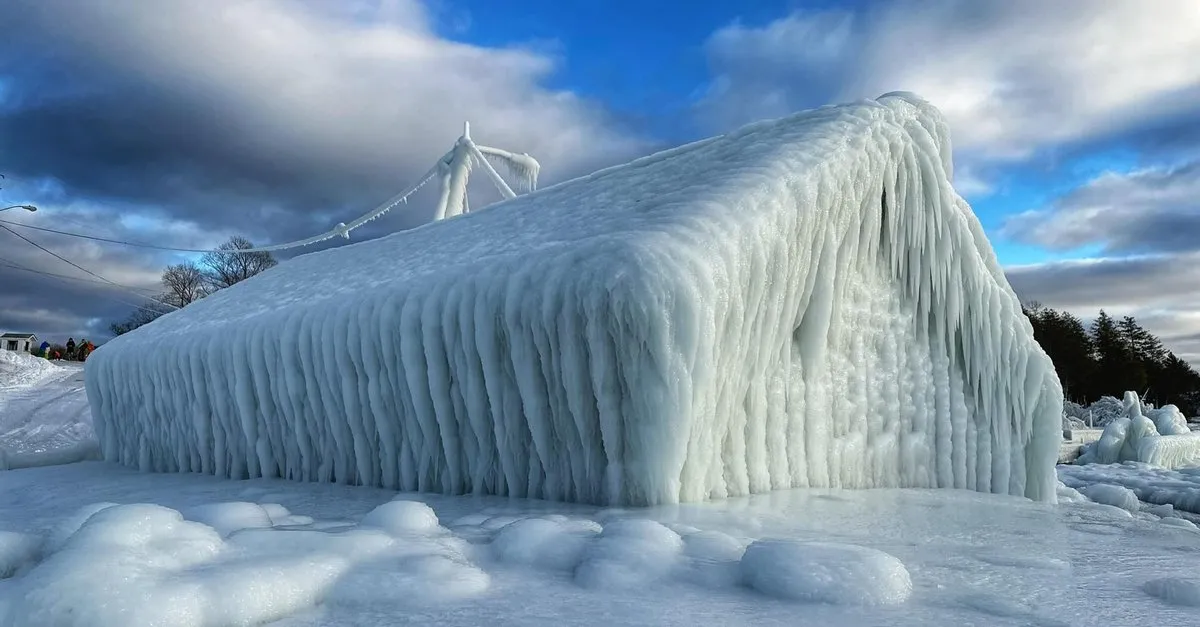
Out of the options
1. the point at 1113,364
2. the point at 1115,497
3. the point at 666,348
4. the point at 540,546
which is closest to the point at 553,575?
the point at 540,546

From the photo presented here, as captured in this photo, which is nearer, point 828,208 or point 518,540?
point 518,540

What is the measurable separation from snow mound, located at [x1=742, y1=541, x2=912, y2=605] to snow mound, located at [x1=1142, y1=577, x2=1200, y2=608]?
831 mm

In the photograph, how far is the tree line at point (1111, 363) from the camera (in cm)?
4875

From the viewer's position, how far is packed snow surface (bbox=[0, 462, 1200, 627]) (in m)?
1.95

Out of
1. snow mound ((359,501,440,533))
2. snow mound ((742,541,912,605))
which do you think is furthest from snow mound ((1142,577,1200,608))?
snow mound ((359,501,440,533))

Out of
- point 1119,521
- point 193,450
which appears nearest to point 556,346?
point 1119,521

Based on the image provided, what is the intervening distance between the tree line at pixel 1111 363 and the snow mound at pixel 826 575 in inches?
2093

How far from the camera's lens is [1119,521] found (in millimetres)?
4402

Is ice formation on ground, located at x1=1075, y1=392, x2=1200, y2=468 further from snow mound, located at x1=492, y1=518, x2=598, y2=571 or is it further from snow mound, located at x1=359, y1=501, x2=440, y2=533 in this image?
snow mound, located at x1=359, y1=501, x2=440, y2=533

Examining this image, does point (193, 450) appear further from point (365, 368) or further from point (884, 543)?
point (884, 543)

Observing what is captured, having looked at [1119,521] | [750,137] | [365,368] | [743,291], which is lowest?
[1119,521]

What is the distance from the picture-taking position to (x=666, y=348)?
379cm

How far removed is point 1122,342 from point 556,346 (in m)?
63.5

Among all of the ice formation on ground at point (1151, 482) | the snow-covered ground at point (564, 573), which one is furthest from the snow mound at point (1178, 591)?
the ice formation on ground at point (1151, 482)
